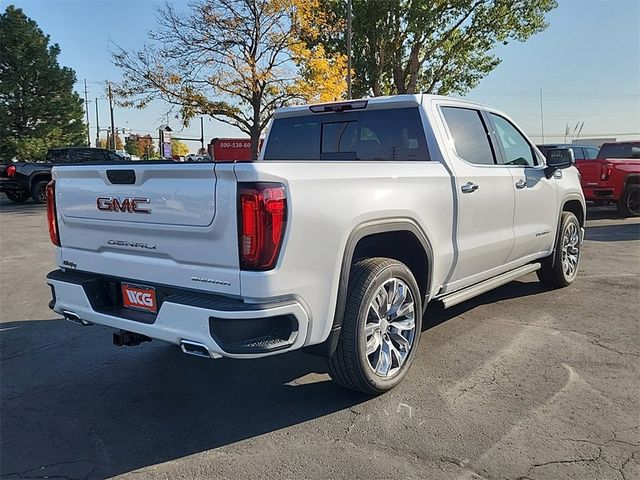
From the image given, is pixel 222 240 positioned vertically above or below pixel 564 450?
above

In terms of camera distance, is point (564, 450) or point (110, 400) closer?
point (564, 450)

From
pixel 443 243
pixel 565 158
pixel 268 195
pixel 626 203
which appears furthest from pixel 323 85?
pixel 268 195

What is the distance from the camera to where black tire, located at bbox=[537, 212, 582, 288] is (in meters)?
6.09

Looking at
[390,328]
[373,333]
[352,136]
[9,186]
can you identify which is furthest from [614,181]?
[9,186]

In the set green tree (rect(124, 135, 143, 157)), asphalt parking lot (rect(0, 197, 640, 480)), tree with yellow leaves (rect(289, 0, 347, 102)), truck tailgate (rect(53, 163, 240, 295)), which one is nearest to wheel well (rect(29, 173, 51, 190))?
tree with yellow leaves (rect(289, 0, 347, 102))

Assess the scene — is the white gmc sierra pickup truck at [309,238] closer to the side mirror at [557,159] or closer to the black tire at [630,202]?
the side mirror at [557,159]

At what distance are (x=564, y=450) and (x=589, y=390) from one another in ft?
2.92

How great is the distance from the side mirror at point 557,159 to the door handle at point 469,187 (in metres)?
1.64

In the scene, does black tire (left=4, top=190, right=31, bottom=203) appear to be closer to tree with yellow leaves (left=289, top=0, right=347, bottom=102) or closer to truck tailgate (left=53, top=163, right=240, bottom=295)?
tree with yellow leaves (left=289, top=0, right=347, bottom=102)

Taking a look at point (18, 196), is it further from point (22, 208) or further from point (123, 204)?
point (123, 204)

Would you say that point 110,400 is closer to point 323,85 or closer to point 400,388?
point 400,388

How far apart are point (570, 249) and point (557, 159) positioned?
1.40 m

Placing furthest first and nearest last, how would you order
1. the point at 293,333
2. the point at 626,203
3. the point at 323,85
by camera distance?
the point at 323,85
the point at 626,203
the point at 293,333

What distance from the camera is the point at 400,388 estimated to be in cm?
372
